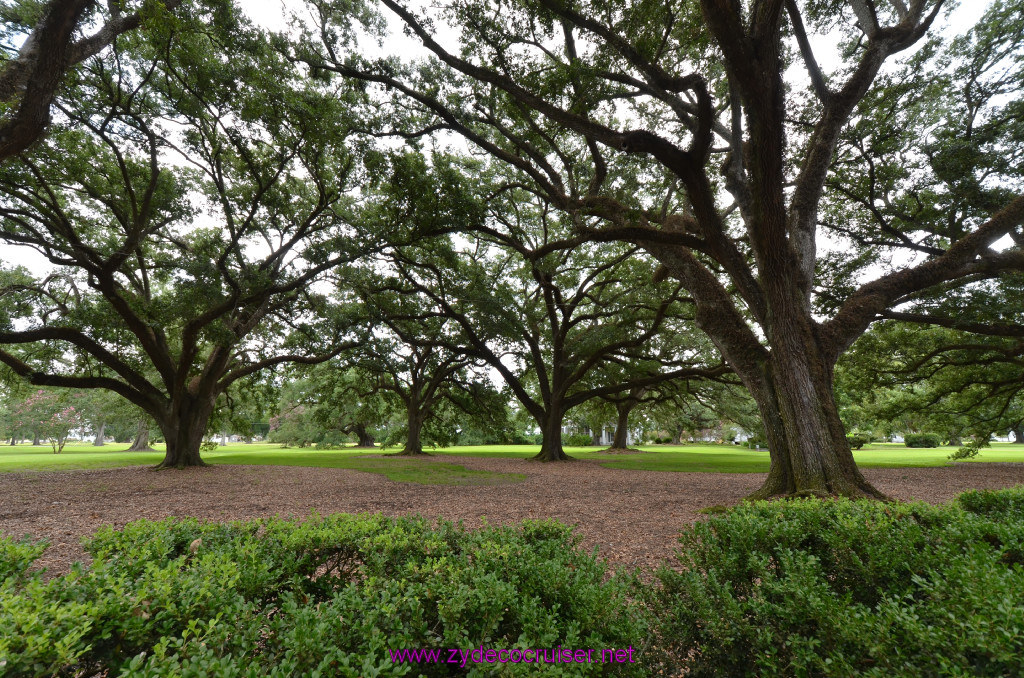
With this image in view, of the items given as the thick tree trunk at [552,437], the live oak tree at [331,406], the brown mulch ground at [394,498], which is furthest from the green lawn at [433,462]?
the live oak tree at [331,406]

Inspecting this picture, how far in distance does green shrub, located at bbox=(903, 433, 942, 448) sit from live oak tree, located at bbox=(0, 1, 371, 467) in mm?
46616

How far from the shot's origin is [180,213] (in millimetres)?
13086

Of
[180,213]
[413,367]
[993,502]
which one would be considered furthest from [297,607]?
[413,367]

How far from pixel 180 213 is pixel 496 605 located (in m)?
16.1

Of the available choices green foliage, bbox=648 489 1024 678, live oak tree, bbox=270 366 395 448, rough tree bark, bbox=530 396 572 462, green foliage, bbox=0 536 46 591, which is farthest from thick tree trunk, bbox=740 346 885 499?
live oak tree, bbox=270 366 395 448

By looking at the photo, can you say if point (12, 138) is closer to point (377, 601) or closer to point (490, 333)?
point (377, 601)

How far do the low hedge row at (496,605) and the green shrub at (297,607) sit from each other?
0.03 ft

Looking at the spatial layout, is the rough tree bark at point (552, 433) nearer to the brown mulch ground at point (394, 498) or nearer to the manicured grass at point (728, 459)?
the manicured grass at point (728, 459)

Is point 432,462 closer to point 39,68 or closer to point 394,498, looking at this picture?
point 394,498

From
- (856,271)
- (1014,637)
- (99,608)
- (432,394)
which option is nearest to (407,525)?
(99,608)

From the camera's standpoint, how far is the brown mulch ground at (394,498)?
616 centimetres

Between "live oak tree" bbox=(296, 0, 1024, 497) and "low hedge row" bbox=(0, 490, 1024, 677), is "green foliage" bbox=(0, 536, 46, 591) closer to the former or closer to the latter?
"low hedge row" bbox=(0, 490, 1024, 677)

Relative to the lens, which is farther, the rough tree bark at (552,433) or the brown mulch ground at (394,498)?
the rough tree bark at (552,433)

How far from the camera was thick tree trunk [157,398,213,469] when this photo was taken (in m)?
14.6
